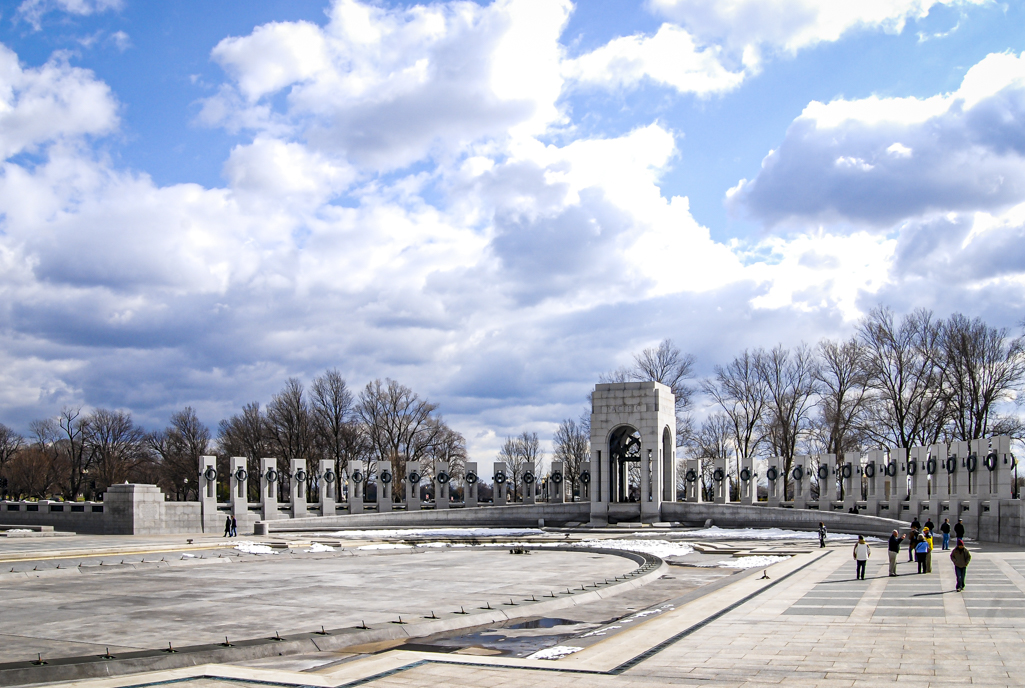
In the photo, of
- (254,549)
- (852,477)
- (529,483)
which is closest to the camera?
(254,549)

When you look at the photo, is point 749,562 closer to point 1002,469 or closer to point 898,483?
point 1002,469

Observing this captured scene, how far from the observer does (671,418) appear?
56469 millimetres

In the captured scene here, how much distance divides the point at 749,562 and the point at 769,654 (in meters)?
16.4

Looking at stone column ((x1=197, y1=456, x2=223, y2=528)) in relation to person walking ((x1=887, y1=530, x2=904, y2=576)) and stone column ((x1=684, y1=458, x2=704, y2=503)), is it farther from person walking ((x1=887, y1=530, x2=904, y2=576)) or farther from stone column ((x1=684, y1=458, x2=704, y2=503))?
person walking ((x1=887, y1=530, x2=904, y2=576))

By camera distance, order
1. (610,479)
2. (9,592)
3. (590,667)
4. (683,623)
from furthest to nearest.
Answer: (610,479)
(9,592)
(683,623)
(590,667)

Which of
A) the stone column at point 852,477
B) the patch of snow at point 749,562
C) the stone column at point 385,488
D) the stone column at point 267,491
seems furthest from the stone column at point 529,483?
the patch of snow at point 749,562

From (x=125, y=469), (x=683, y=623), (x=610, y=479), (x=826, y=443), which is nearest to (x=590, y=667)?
(x=683, y=623)

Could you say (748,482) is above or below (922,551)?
below

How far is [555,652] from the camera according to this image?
12.4m

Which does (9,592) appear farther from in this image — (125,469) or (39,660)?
(125,469)

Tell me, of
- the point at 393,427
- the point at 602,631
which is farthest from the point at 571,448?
the point at 602,631

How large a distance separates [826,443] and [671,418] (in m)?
16.0

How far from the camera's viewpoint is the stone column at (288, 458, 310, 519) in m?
53.8

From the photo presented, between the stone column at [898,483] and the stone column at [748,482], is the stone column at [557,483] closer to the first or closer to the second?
the stone column at [748,482]
